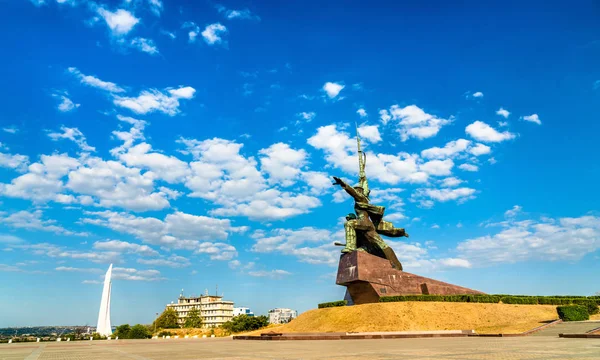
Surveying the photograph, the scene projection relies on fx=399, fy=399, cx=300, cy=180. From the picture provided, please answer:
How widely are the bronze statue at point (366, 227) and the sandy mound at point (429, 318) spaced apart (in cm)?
697

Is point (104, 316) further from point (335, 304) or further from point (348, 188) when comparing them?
point (348, 188)

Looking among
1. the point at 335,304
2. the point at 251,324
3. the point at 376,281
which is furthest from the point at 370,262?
the point at 251,324

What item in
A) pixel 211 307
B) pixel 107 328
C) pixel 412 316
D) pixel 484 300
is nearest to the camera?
pixel 412 316

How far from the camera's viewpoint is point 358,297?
120 ft

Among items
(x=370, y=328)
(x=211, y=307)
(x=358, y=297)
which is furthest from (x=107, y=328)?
(x=370, y=328)

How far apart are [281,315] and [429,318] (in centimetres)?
13919

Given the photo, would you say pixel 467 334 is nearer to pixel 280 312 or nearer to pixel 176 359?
pixel 176 359

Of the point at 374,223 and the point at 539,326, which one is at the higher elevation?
the point at 374,223

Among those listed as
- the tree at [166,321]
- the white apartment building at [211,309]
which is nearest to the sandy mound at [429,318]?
the tree at [166,321]

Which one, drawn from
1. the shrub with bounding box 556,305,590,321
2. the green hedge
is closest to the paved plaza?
the shrub with bounding box 556,305,590,321

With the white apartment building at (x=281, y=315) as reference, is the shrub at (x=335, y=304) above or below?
above

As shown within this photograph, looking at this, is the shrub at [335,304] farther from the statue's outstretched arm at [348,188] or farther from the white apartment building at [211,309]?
the white apartment building at [211,309]

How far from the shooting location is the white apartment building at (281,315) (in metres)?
153

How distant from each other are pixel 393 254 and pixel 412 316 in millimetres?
9884
